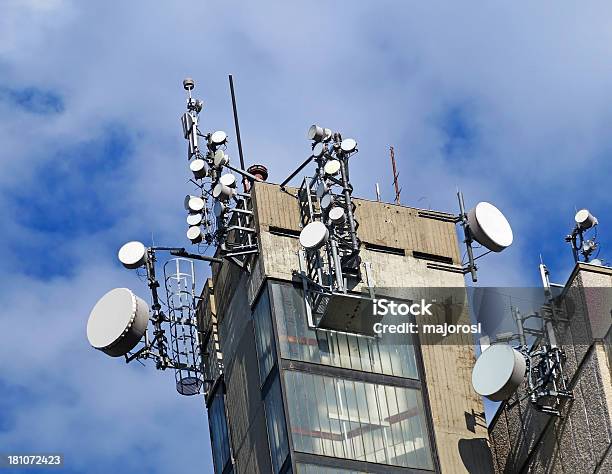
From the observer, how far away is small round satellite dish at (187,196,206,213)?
51.9 meters

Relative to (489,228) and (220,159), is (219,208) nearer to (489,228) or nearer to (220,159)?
(220,159)

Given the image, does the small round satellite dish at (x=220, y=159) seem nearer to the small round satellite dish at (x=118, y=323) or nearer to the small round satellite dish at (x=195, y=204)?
the small round satellite dish at (x=195, y=204)

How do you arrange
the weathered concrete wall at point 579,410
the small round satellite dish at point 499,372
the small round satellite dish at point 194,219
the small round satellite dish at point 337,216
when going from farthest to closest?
the small round satellite dish at point 194,219
the small round satellite dish at point 337,216
the small round satellite dish at point 499,372
the weathered concrete wall at point 579,410

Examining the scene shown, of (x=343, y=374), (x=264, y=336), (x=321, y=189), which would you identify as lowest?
(x=343, y=374)

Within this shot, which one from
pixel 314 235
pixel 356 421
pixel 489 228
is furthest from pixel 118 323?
pixel 489 228

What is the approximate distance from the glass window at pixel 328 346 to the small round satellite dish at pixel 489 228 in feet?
12.6

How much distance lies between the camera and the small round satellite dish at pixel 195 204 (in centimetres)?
5194

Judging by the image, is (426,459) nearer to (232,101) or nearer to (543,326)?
(543,326)

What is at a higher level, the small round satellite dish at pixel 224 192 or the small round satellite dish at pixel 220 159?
the small round satellite dish at pixel 220 159

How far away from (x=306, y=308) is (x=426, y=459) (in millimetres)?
5171

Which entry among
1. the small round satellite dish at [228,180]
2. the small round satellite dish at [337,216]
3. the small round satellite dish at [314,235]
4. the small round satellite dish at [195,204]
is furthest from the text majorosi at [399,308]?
the small round satellite dish at [195,204]

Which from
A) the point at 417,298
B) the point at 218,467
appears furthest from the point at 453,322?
the point at 218,467

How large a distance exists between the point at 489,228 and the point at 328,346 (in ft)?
19.5

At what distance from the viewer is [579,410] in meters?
45.9
